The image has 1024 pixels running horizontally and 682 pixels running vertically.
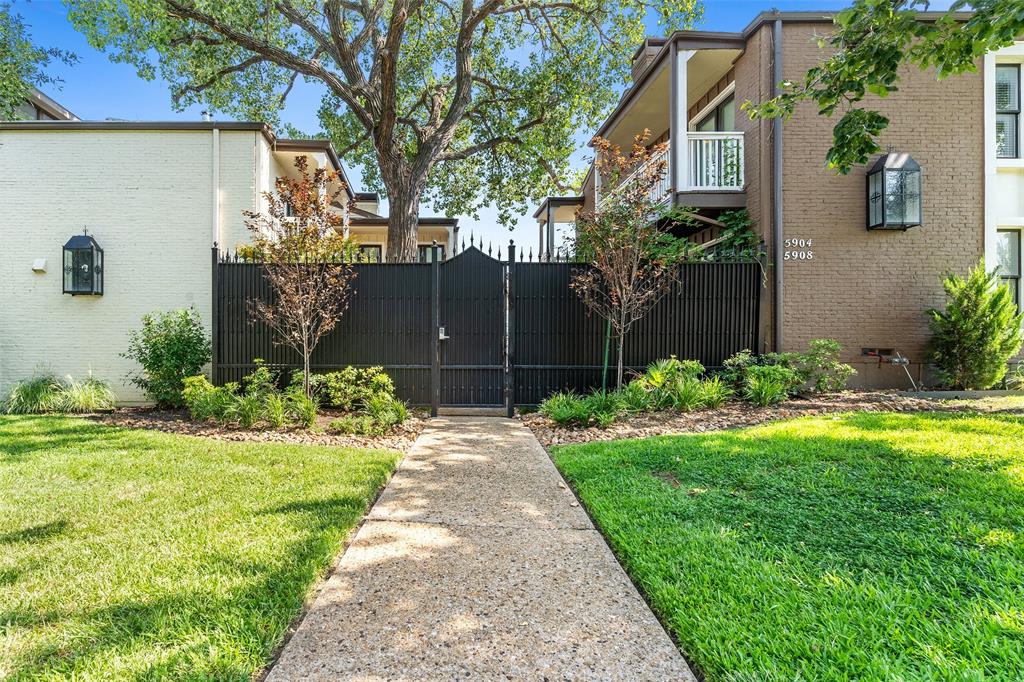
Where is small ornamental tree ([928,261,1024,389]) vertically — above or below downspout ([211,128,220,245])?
below

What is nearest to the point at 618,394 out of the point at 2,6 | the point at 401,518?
the point at 401,518

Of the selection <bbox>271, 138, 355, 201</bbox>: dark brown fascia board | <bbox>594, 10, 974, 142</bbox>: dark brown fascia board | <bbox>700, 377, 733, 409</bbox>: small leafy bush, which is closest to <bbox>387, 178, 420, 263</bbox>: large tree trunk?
<bbox>271, 138, 355, 201</bbox>: dark brown fascia board

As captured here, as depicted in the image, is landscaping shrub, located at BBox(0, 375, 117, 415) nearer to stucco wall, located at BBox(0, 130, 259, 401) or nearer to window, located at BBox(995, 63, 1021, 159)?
stucco wall, located at BBox(0, 130, 259, 401)

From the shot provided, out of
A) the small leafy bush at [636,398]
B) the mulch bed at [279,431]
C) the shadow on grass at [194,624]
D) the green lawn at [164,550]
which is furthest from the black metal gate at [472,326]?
the shadow on grass at [194,624]

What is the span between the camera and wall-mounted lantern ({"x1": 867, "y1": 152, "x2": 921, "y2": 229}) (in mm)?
8492

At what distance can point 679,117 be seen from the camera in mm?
9688

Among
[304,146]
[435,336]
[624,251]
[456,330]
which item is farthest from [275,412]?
[304,146]

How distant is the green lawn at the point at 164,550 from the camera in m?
2.14

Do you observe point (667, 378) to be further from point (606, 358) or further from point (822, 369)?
point (822, 369)

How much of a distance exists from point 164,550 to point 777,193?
973 cm

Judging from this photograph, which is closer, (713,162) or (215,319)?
(215,319)

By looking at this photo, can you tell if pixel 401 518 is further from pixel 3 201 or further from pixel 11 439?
pixel 3 201

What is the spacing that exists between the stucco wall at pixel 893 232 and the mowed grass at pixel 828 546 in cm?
377

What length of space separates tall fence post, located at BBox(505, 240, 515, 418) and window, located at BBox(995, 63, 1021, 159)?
9387mm
